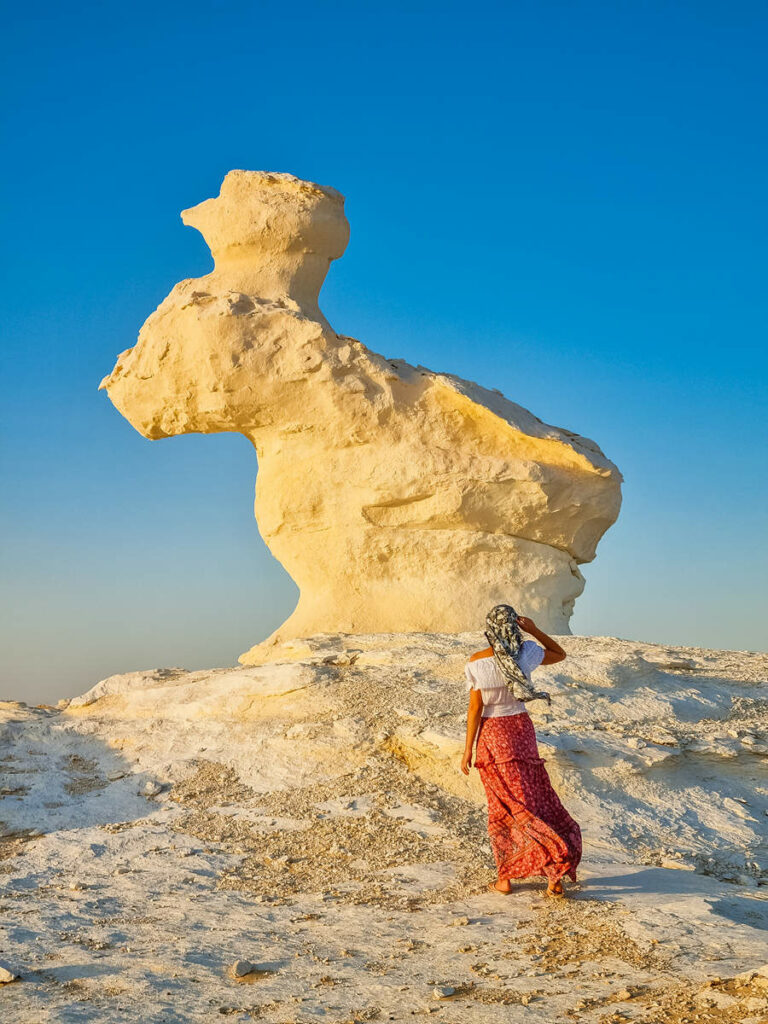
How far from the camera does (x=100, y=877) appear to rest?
5.85 meters

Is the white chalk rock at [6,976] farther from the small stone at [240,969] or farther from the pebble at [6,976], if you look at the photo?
the small stone at [240,969]

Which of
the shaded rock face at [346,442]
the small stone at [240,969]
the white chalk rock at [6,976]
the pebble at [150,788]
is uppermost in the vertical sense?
the shaded rock face at [346,442]

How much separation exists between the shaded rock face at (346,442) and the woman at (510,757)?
6189 millimetres

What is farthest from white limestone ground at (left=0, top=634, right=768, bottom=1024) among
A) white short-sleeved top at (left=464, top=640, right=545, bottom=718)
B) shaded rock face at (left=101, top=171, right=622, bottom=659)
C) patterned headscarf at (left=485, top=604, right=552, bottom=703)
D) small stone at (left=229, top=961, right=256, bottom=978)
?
shaded rock face at (left=101, top=171, right=622, bottom=659)

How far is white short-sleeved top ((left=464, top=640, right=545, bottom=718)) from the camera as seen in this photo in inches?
212

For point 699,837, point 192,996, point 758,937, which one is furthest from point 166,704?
point 758,937

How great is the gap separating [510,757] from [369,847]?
55.6 inches

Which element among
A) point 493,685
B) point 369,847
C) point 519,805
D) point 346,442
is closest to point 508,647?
point 493,685

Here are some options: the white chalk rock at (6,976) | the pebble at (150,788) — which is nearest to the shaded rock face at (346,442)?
the pebble at (150,788)

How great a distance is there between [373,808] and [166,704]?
3.11 m

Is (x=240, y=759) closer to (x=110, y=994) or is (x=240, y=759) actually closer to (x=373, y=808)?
(x=373, y=808)

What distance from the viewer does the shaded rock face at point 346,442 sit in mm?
11703

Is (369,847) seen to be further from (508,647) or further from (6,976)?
(6,976)

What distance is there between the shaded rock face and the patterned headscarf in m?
6.24
